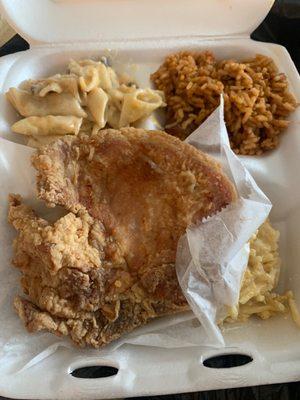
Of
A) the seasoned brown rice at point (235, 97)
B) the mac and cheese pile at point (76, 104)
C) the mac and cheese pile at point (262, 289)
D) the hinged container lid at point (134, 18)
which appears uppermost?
the hinged container lid at point (134, 18)

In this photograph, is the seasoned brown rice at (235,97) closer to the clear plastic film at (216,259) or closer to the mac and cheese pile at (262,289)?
the mac and cheese pile at (262,289)

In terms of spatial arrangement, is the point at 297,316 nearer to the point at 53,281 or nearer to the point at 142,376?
the point at 142,376

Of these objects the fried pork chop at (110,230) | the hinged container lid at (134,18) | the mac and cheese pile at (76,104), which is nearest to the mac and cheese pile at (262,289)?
the fried pork chop at (110,230)

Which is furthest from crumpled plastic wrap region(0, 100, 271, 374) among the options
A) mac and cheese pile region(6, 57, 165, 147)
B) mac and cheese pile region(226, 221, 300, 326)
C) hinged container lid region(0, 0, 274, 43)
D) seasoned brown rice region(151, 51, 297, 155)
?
hinged container lid region(0, 0, 274, 43)

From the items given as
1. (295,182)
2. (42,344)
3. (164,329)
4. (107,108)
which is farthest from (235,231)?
(107,108)

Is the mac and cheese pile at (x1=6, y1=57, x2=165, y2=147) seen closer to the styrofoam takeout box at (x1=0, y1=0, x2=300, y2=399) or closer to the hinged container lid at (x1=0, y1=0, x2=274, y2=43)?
the styrofoam takeout box at (x1=0, y1=0, x2=300, y2=399)

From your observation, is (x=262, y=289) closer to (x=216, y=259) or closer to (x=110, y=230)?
(x=216, y=259)

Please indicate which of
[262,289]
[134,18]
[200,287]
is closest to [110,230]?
[200,287]
